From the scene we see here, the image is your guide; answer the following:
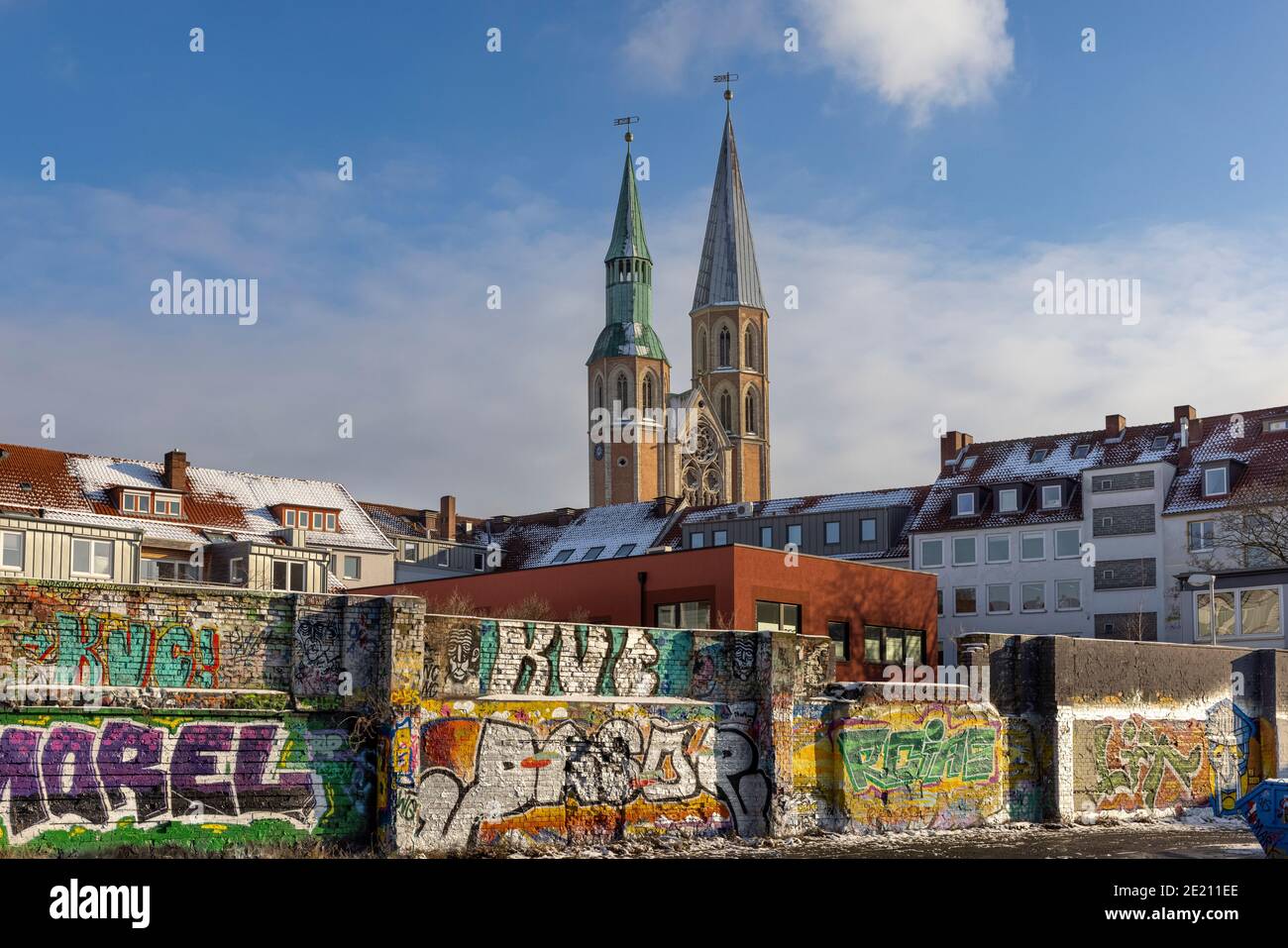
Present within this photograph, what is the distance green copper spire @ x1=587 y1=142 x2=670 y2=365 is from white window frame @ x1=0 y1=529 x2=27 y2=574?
98987 mm

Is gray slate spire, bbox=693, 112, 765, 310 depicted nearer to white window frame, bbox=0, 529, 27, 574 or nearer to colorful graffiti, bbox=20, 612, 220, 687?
white window frame, bbox=0, 529, 27, 574

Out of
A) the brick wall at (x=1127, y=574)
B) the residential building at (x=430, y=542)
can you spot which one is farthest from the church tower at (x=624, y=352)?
the brick wall at (x=1127, y=574)

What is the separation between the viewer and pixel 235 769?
976 inches

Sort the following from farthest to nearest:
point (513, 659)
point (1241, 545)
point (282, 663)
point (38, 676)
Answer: point (1241, 545), point (513, 659), point (282, 663), point (38, 676)

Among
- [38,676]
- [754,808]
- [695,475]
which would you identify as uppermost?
[695,475]

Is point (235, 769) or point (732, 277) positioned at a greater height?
point (732, 277)

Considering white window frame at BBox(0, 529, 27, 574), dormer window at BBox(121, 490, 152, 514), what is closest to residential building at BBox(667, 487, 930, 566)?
dormer window at BBox(121, 490, 152, 514)

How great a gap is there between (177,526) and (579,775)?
32643 mm

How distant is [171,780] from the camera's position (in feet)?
78.7

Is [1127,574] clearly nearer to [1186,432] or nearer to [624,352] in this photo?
[1186,432]
